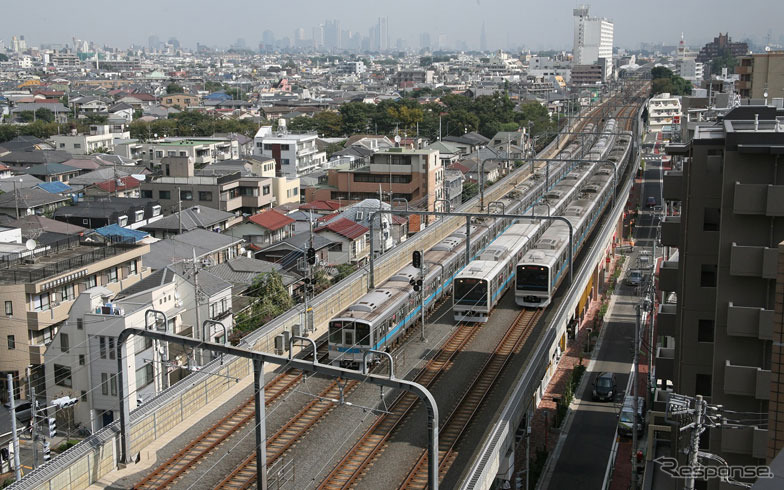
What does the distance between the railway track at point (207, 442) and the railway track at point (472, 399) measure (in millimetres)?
2209

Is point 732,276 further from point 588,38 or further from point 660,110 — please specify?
point 588,38

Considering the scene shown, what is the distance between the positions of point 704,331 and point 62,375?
934 centimetres

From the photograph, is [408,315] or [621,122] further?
[621,122]

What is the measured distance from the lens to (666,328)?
963 cm

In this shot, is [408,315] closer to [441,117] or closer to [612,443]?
[612,443]

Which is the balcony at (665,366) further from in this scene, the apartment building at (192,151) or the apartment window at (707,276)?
the apartment building at (192,151)

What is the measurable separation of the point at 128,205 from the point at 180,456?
15608 mm

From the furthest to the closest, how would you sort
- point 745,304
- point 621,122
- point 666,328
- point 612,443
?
point 621,122 < point 612,443 < point 666,328 < point 745,304

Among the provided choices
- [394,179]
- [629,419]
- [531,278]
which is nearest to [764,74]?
[394,179]

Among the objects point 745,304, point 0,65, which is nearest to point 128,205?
point 745,304

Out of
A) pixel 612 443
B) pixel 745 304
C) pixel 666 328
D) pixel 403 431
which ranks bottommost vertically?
pixel 612 443

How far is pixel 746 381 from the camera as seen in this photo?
24.3 ft

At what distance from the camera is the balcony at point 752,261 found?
24.0 ft

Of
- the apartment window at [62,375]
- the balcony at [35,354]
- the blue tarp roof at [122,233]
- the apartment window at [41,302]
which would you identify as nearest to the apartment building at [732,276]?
the apartment window at [62,375]
